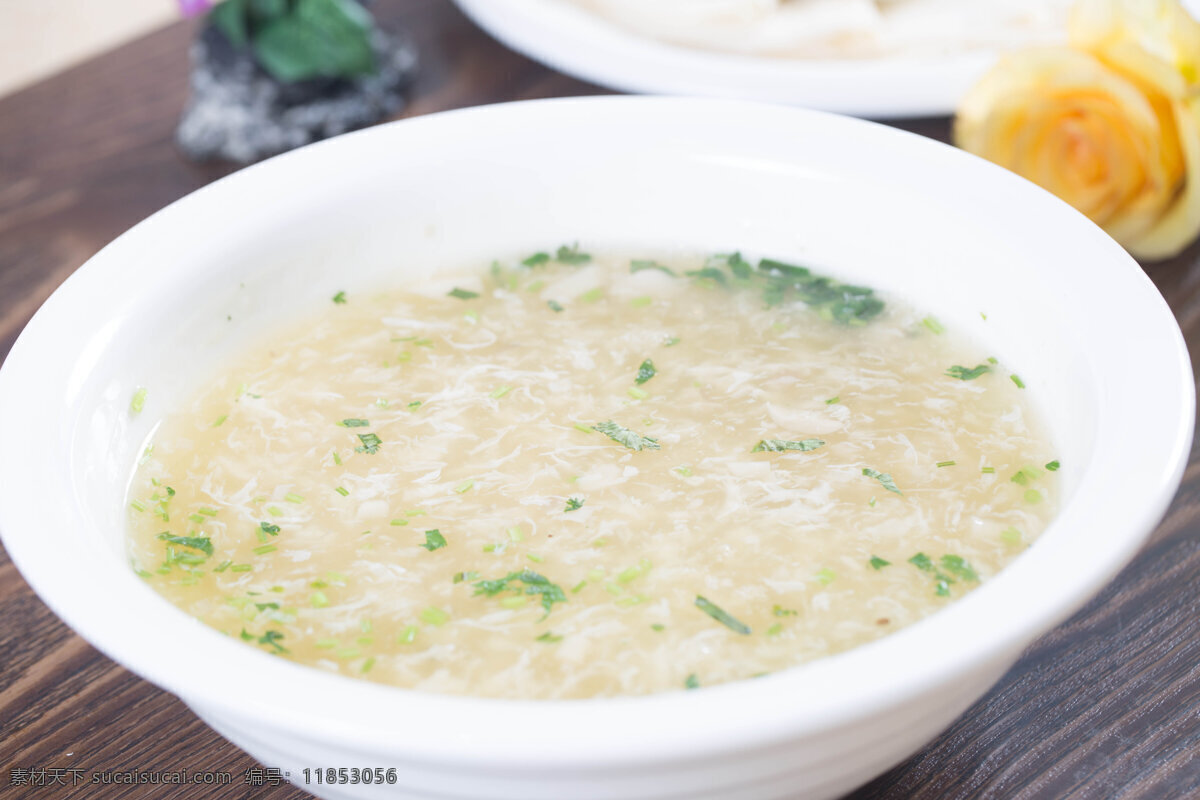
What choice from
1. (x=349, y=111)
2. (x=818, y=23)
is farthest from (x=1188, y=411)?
(x=349, y=111)

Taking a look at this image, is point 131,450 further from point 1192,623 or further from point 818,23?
point 818,23

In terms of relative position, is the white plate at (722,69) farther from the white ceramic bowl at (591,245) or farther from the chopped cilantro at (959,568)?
the chopped cilantro at (959,568)

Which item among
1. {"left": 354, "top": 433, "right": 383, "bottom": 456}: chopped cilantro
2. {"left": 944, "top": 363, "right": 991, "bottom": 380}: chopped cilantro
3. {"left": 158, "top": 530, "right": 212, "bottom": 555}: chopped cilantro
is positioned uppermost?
{"left": 944, "top": 363, "right": 991, "bottom": 380}: chopped cilantro

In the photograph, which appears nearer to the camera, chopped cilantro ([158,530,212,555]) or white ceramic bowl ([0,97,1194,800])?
white ceramic bowl ([0,97,1194,800])

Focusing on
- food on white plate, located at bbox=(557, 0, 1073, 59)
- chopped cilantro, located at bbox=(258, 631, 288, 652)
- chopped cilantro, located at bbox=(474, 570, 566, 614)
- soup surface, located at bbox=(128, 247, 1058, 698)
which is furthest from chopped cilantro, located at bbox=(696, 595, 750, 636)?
food on white plate, located at bbox=(557, 0, 1073, 59)

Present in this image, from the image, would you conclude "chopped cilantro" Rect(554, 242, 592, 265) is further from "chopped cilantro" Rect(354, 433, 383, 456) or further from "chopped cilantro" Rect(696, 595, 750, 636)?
"chopped cilantro" Rect(696, 595, 750, 636)

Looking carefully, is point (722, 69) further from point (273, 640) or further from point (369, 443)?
point (273, 640)

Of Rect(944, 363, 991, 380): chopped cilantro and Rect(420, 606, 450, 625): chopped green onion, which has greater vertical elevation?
Rect(944, 363, 991, 380): chopped cilantro
